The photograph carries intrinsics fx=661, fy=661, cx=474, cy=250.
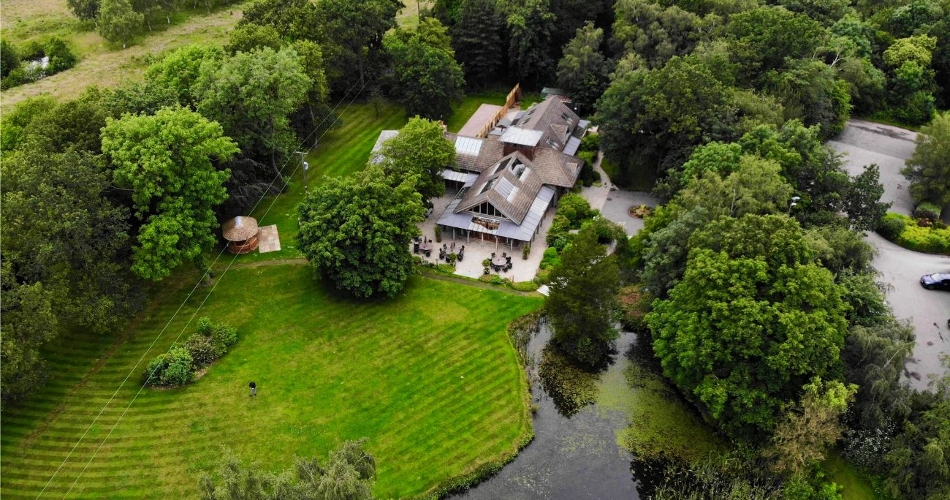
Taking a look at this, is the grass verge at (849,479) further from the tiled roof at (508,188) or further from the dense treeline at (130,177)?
the dense treeline at (130,177)

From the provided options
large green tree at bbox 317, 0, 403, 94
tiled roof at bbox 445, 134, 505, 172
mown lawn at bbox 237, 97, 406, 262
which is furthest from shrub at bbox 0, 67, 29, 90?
tiled roof at bbox 445, 134, 505, 172

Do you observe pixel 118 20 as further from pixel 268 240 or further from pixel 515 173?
pixel 515 173

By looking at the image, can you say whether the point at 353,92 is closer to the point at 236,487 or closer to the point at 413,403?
the point at 413,403

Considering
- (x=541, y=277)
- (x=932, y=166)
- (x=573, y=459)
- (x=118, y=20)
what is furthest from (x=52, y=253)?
(x=932, y=166)

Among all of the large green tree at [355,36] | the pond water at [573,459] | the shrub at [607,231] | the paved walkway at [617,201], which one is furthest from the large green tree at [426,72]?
the pond water at [573,459]

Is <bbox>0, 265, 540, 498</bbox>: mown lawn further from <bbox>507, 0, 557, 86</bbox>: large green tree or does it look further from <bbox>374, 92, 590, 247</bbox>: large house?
<bbox>507, 0, 557, 86</bbox>: large green tree

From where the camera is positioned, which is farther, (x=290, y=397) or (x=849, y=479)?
(x=290, y=397)
